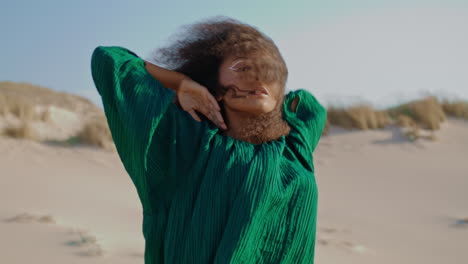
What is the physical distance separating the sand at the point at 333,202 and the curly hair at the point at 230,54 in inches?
143

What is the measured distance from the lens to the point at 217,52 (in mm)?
2281

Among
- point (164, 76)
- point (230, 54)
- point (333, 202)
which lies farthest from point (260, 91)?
point (333, 202)

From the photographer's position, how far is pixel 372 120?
438 inches

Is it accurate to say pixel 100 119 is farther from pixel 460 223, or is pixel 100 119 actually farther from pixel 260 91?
pixel 260 91

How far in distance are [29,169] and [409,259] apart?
→ 5.67 metres

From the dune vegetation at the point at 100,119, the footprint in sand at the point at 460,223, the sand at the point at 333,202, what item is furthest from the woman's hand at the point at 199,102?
the dune vegetation at the point at 100,119

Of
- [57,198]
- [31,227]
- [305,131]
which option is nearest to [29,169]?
[57,198]

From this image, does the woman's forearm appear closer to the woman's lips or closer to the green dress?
the green dress

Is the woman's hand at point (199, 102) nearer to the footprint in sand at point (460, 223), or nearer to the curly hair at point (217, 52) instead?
the curly hair at point (217, 52)

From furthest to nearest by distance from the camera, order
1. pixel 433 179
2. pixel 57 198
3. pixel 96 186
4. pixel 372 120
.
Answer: pixel 372 120 < pixel 433 179 < pixel 96 186 < pixel 57 198

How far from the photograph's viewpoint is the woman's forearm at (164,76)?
2252 millimetres

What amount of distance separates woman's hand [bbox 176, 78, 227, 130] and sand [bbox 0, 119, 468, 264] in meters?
3.72

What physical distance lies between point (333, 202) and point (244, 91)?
7.05m

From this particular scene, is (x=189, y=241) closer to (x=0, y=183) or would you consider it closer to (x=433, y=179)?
(x=0, y=183)
